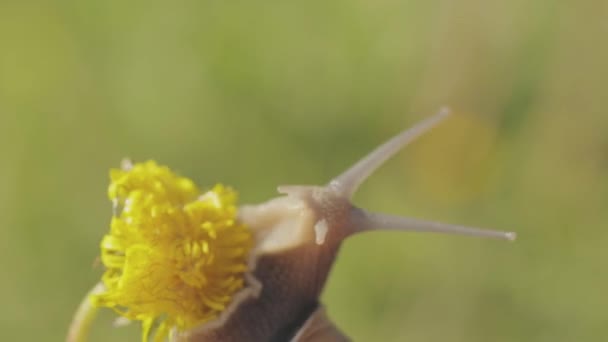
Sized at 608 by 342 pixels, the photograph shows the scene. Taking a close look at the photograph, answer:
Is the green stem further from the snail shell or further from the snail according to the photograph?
the snail shell

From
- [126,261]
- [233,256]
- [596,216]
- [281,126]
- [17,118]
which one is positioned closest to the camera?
[126,261]

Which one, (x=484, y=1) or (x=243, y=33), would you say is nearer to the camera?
(x=484, y=1)

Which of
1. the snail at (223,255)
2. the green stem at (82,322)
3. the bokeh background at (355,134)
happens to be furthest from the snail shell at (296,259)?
the bokeh background at (355,134)

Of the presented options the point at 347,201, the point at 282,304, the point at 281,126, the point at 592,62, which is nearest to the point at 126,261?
the point at 282,304

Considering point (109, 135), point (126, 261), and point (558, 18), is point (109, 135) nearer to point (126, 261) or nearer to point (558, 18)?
point (558, 18)

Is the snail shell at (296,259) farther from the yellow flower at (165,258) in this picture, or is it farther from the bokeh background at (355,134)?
the bokeh background at (355,134)

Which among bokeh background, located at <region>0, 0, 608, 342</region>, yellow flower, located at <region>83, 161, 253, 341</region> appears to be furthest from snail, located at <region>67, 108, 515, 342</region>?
bokeh background, located at <region>0, 0, 608, 342</region>

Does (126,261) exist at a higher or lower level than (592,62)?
higher
